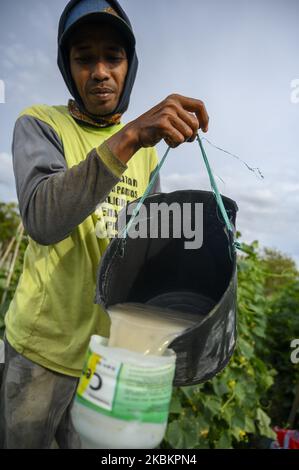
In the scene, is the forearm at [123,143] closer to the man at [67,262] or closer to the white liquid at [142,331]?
the man at [67,262]

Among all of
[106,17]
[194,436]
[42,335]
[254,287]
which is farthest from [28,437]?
[254,287]

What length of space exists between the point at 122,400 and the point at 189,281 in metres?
0.86

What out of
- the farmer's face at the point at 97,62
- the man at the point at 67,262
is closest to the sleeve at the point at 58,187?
the man at the point at 67,262

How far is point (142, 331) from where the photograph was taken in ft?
3.77

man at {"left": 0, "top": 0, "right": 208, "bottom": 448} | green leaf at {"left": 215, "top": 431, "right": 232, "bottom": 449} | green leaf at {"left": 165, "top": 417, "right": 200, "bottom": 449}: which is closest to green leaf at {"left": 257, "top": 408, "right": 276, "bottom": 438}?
green leaf at {"left": 215, "top": 431, "right": 232, "bottom": 449}

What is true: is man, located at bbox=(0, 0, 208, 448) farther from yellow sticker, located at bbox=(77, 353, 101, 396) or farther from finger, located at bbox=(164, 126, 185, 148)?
yellow sticker, located at bbox=(77, 353, 101, 396)

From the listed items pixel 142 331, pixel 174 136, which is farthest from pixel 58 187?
pixel 142 331

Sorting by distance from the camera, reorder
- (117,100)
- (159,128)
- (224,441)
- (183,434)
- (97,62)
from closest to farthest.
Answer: (159,128), (97,62), (117,100), (183,434), (224,441)

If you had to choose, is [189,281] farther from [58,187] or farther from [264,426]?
[264,426]

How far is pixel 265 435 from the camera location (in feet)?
10.6

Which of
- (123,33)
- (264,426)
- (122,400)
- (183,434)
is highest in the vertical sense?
(123,33)

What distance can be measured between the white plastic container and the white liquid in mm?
123

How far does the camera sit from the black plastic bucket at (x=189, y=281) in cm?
109

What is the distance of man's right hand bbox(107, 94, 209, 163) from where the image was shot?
1.12 metres
